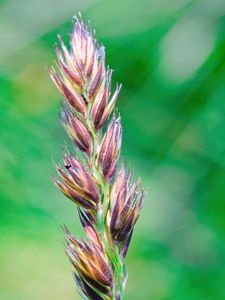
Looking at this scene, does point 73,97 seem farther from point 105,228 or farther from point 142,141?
point 142,141

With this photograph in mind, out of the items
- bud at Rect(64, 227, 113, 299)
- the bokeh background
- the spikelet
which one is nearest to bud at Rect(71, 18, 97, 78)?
the spikelet

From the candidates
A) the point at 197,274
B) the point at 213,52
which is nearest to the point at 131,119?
the point at 213,52

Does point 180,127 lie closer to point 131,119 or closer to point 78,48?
point 131,119

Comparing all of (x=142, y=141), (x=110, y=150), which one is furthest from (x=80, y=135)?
(x=142, y=141)

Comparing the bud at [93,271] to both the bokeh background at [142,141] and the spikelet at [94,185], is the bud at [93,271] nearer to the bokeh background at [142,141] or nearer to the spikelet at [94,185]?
the spikelet at [94,185]

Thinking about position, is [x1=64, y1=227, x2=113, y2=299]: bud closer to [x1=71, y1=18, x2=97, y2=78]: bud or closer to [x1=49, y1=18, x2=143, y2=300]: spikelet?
[x1=49, y1=18, x2=143, y2=300]: spikelet

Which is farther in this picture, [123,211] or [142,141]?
[142,141]

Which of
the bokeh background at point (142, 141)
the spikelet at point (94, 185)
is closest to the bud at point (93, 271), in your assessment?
the spikelet at point (94, 185)
